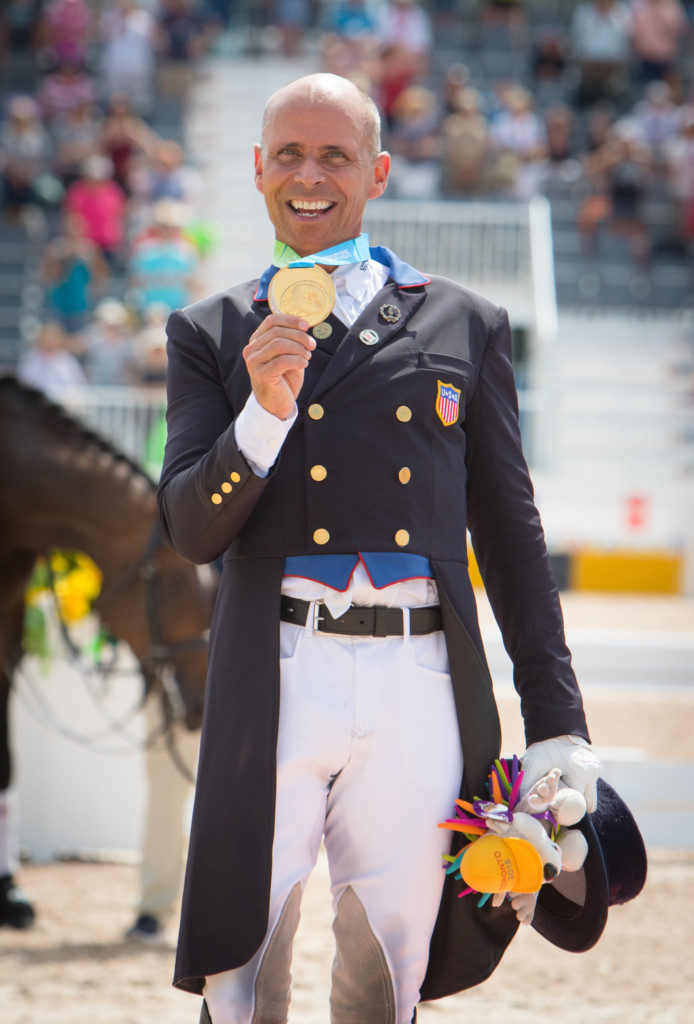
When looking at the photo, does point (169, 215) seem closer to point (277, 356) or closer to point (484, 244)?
point (484, 244)

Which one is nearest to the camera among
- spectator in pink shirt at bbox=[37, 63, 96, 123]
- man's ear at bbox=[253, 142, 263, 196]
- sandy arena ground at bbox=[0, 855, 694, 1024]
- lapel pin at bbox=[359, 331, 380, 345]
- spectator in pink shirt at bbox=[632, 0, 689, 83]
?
lapel pin at bbox=[359, 331, 380, 345]

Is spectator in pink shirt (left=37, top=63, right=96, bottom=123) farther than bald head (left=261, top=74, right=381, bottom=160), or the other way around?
spectator in pink shirt (left=37, top=63, right=96, bottom=123)

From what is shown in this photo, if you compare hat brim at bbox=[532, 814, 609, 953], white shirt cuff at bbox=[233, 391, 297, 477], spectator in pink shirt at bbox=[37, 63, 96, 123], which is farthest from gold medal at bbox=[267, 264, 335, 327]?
spectator in pink shirt at bbox=[37, 63, 96, 123]

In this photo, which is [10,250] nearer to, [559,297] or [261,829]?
[559,297]

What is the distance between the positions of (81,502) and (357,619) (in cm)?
277

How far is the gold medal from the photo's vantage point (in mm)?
2125

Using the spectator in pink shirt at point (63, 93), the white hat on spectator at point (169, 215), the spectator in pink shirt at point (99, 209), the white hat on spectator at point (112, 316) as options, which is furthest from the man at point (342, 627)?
the spectator in pink shirt at point (63, 93)

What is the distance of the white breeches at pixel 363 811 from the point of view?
2.21 metres

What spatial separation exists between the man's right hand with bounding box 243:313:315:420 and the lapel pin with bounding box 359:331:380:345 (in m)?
0.22

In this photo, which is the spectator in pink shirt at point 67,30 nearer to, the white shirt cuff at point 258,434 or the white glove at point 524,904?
the white shirt cuff at point 258,434

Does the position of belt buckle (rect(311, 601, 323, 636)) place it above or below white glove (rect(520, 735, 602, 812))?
above

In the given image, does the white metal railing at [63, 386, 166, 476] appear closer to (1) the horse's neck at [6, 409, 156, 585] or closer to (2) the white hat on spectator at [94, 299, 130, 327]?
(2) the white hat on spectator at [94, 299, 130, 327]

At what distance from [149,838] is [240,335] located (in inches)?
114

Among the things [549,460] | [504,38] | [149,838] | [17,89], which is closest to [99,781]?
[149,838]
